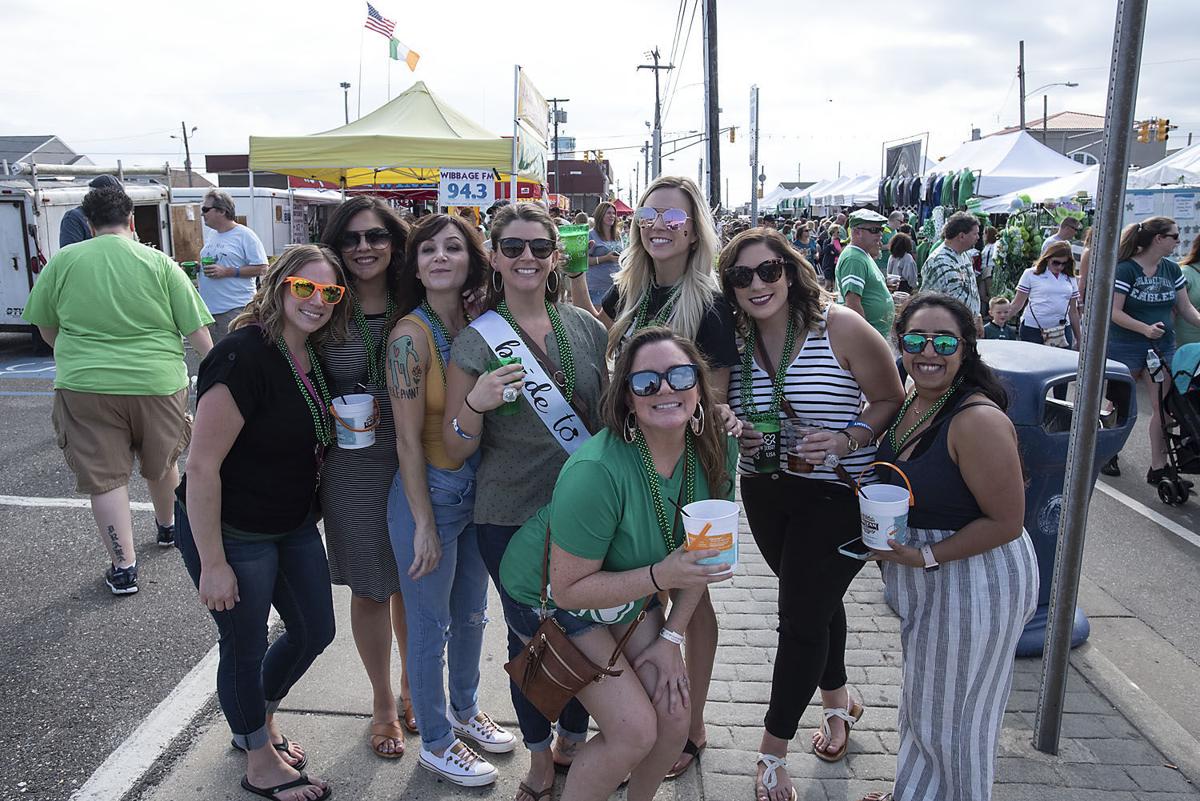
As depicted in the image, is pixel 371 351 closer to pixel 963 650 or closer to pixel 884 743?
pixel 963 650

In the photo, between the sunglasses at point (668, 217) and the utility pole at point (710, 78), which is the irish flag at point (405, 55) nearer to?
the utility pole at point (710, 78)

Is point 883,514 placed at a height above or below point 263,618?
above

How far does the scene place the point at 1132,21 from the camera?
2.48 meters

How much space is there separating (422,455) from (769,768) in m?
1.52

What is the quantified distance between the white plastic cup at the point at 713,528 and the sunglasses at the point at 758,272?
0.91m

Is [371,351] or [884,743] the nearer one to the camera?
[371,351]

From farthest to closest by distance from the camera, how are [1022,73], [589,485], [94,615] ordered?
[1022,73], [94,615], [589,485]

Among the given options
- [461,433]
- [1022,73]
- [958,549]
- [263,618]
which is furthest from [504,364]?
[1022,73]

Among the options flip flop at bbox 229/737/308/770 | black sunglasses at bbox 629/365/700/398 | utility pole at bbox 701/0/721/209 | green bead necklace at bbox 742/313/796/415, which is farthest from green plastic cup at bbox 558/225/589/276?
utility pole at bbox 701/0/721/209

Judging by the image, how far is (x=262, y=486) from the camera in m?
2.59

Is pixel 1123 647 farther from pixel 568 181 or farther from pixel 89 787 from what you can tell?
pixel 568 181

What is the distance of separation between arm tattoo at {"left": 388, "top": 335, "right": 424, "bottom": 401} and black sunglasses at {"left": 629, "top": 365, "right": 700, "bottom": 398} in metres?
0.76

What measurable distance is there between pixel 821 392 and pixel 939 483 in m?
0.53

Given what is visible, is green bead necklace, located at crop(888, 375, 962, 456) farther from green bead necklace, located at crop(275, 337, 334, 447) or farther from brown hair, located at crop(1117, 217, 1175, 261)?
brown hair, located at crop(1117, 217, 1175, 261)
